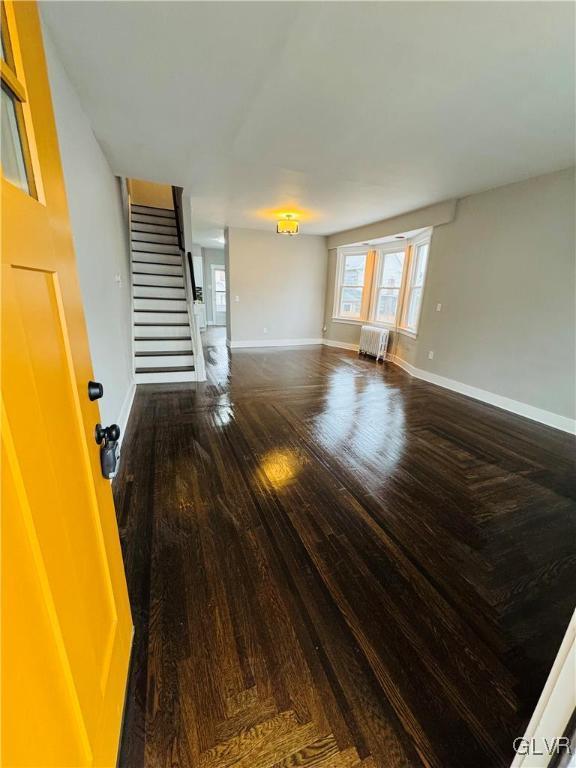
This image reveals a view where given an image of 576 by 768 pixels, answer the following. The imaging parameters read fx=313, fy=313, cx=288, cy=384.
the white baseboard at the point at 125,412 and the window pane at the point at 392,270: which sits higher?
the window pane at the point at 392,270

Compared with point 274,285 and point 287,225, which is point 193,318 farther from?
point 274,285

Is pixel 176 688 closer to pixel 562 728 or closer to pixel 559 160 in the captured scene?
pixel 562 728

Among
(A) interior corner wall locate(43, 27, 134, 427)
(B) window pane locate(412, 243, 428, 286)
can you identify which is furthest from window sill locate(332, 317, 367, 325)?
(A) interior corner wall locate(43, 27, 134, 427)

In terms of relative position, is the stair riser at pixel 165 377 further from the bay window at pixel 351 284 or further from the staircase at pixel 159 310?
the bay window at pixel 351 284

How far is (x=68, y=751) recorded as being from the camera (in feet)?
1.88

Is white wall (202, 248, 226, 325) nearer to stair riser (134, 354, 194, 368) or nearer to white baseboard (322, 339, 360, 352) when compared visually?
white baseboard (322, 339, 360, 352)

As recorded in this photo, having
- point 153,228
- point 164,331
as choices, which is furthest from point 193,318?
point 153,228

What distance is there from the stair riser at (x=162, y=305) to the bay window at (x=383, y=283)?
3.84 m

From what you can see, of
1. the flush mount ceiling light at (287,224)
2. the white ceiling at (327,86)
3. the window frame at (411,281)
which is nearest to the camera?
the white ceiling at (327,86)

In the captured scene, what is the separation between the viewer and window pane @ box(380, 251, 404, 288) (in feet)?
19.9

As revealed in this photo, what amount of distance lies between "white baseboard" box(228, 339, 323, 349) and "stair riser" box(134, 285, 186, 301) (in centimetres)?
208

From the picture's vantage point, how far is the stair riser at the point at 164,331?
4566 mm

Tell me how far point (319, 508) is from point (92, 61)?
295 cm

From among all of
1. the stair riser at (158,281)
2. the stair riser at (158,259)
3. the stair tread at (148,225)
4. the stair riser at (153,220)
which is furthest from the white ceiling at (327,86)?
the stair riser at (153,220)
